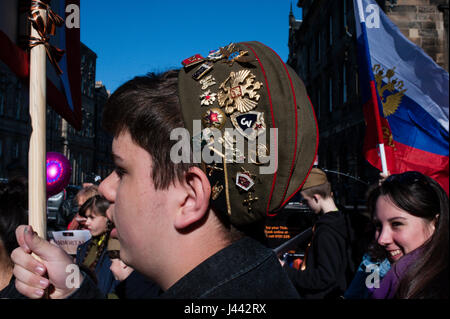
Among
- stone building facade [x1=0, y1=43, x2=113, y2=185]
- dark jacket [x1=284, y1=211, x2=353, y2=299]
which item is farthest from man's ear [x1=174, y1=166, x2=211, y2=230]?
stone building facade [x1=0, y1=43, x2=113, y2=185]

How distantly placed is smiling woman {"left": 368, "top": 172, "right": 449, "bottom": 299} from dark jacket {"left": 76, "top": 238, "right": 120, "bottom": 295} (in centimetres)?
226

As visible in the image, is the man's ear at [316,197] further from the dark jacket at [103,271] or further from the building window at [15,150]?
the building window at [15,150]

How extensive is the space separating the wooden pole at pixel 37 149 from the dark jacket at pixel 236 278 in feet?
1.76

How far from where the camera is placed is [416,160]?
4.40 m

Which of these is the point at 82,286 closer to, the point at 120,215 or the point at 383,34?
the point at 120,215

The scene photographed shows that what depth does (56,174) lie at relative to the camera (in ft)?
14.8

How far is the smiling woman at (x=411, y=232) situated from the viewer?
82.9 inches

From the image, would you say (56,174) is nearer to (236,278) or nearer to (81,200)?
(81,200)

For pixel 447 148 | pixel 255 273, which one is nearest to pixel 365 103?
pixel 447 148

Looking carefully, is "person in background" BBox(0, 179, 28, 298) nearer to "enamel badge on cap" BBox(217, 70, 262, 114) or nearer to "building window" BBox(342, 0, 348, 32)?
"enamel badge on cap" BBox(217, 70, 262, 114)

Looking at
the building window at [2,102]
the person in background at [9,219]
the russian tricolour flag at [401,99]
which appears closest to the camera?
the person in background at [9,219]

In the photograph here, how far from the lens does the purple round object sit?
439 centimetres

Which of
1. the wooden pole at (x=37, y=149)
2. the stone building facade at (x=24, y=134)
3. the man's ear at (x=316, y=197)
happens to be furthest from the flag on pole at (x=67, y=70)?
the stone building facade at (x=24, y=134)
